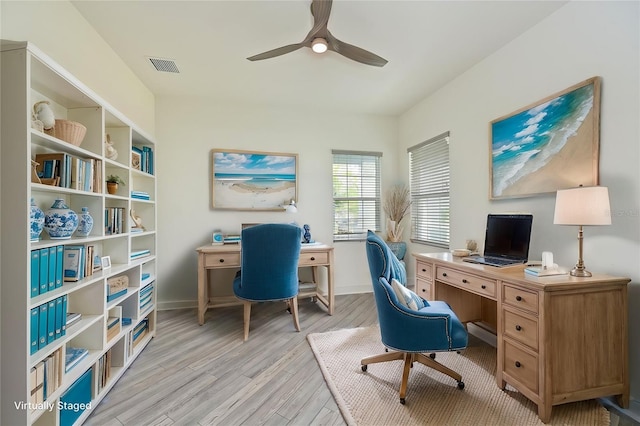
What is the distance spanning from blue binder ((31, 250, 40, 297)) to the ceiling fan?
1.82m

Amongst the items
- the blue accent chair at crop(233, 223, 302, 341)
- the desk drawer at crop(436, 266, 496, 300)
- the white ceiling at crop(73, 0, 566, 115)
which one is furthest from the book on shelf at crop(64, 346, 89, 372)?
the desk drawer at crop(436, 266, 496, 300)

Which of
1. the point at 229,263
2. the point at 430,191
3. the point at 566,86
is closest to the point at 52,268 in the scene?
the point at 229,263

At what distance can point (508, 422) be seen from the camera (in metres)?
1.48

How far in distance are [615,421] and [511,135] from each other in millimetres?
1933

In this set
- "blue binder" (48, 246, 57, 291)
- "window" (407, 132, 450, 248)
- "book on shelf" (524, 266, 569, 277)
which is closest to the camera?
"blue binder" (48, 246, 57, 291)

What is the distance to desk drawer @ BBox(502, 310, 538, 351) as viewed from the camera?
152 centimetres

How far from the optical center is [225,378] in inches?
76.2

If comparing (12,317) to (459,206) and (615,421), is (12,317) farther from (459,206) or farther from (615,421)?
(459,206)

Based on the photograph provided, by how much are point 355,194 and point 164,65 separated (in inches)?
104

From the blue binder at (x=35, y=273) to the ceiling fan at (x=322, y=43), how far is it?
5.97 ft

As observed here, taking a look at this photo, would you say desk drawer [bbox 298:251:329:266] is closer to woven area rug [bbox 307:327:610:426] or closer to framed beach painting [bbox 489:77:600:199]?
woven area rug [bbox 307:327:610:426]

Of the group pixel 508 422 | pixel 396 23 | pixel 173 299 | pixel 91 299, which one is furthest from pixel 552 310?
pixel 173 299

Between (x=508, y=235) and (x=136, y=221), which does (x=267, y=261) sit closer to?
(x=136, y=221)

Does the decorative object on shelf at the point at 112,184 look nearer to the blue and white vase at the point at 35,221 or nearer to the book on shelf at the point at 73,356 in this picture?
the blue and white vase at the point at 35,221
